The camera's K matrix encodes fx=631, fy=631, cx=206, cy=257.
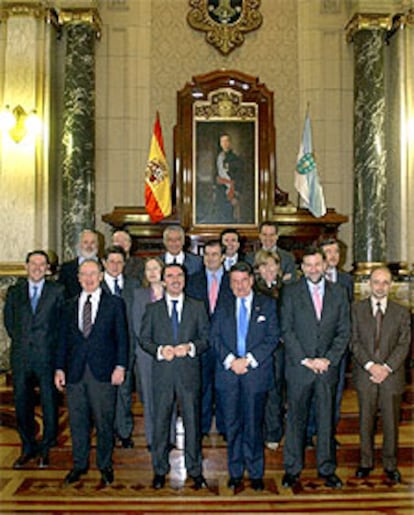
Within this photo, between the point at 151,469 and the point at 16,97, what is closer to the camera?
the point at 151,469

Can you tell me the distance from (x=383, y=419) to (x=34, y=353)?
8.25ft

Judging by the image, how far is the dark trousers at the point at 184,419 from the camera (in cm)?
412

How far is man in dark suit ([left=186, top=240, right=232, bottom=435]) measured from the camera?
4.72 metres

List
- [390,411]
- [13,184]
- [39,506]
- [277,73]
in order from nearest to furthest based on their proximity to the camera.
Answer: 1. [39,506]
2. [390,411]
3. [13,184]
4. [277,73]

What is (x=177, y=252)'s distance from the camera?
5.04 metres

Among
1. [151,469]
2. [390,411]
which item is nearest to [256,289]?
[390,411]

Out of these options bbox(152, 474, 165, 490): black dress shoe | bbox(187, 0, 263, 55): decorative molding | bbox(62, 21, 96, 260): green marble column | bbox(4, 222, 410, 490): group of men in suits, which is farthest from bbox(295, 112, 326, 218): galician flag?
bbox(152, 474, 165, 490): black dress shoe

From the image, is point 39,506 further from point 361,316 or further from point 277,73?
point 277,73

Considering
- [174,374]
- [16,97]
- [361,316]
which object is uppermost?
[16,97]

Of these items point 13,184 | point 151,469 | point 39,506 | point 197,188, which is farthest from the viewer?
point 197,188

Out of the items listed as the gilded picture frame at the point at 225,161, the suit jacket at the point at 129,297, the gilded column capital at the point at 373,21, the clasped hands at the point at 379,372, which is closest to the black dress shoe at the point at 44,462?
the suit jacket at the point at 129,297

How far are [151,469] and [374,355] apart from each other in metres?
1.81

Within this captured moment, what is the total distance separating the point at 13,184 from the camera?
26.0 ft

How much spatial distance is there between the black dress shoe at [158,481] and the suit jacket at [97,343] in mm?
723
